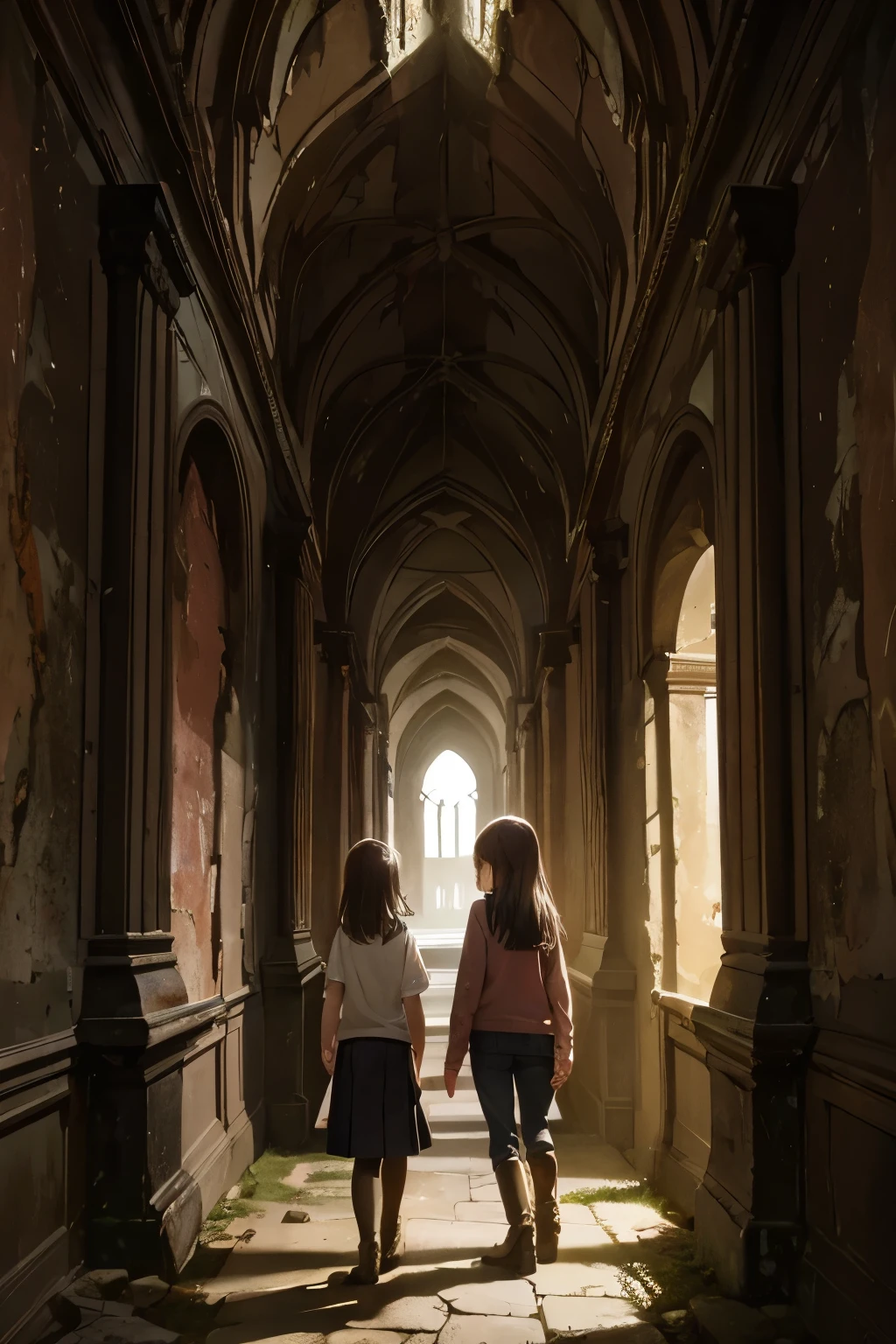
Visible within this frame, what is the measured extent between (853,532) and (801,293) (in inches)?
40.9

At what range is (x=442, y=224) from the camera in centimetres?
930

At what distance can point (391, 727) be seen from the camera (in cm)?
2450

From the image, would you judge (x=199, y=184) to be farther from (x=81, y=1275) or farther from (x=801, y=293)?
(x=81, y=1275)

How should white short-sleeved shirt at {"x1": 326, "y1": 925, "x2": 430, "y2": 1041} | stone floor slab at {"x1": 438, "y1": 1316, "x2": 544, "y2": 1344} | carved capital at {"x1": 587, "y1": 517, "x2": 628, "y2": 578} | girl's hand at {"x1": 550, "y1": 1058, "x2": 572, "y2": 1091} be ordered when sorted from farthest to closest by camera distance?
carved capital at {"x1": 587, "y1": 517, "x2": 628, "y2": 578}, girl's hand at {"x1": 550, "y1": 1058, "x2": 572, "y2": 1091}, white short-sleeved shirt at {"x1": 326, "y1": 925, "x2": 430, "y2": 1041}, stone floor slab at {"x1": 438, "y1": 1316, "x2": 544, "y2": 1344}

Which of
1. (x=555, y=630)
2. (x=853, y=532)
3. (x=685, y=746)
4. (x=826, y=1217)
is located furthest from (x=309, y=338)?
(x=826, y=1217)

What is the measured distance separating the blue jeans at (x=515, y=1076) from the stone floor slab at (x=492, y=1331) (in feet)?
2.16

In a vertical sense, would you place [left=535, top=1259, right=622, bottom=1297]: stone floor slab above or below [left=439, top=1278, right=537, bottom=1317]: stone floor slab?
below

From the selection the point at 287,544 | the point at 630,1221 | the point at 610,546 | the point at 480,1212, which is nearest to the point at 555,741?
the point at 610,546

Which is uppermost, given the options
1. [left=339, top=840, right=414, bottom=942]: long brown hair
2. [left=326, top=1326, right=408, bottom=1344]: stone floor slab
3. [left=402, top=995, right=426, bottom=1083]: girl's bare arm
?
[left=339, top=840, right=414, bottom=942]: long brown hair

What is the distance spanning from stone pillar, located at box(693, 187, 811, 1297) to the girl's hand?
0.53 m

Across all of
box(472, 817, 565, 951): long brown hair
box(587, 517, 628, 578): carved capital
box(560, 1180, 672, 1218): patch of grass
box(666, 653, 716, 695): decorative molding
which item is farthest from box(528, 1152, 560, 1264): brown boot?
box(587, 517, 628, 578): carved capital

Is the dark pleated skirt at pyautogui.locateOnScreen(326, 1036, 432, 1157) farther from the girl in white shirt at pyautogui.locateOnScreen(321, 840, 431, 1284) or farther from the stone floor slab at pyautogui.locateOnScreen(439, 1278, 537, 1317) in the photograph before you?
the stone floor slab at pyautogui.locateOnScreen(439, 1278, 537, 1317)

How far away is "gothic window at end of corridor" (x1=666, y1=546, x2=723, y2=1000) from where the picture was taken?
671cm

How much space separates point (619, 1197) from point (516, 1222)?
156cm
